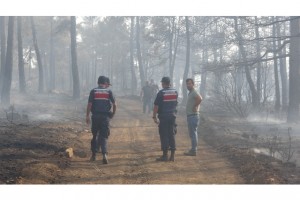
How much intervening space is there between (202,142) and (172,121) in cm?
346

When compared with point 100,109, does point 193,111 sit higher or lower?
lower

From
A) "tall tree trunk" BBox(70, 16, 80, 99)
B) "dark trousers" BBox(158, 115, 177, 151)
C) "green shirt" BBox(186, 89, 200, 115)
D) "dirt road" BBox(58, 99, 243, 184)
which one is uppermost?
"tall tree trunk" BBox(70, 16, 80, 99)

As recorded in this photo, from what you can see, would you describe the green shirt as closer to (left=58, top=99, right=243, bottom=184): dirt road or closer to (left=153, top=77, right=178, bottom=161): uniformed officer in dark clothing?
(left=153, top=77, right=178, bottom=161): uniformed officer in dark clothing

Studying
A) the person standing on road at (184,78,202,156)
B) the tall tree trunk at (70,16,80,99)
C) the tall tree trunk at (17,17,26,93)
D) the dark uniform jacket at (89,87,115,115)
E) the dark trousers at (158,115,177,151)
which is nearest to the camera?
the dark uniform jacket at (89,87,115,115)

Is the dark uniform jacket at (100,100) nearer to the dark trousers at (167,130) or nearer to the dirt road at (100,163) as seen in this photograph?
the dirt road at (100,163)

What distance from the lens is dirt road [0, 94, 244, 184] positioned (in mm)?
7438

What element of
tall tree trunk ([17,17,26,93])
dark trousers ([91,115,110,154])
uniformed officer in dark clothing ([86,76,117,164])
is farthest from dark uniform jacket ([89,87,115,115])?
tall tree trunk ([17,17,26,93])

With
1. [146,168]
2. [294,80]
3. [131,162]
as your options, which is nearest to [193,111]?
[131,162]

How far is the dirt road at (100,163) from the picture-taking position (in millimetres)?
7438

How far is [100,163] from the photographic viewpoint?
895cm

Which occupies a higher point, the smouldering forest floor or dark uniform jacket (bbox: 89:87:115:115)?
dark uniform jacket (bbox: 89:87:115:115)

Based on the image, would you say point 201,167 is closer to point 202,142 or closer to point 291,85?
point 202,142

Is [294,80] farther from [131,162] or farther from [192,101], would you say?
[131,162]

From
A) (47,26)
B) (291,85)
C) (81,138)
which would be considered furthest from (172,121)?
(47,26)
